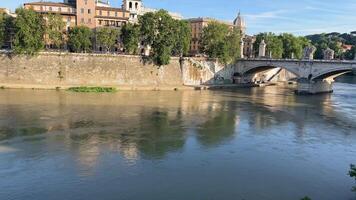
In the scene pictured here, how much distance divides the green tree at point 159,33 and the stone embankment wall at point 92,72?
199 centimetres

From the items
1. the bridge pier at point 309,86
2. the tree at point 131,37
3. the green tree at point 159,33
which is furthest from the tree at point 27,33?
the bridge pier at point 309,86

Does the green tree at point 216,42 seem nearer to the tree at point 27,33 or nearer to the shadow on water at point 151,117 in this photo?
the shadow on water at point 151,117

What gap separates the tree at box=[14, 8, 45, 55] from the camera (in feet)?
144

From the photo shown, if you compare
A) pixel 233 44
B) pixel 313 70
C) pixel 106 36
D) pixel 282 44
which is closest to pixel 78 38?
pixel 106 36

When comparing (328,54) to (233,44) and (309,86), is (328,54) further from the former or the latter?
(233,44)

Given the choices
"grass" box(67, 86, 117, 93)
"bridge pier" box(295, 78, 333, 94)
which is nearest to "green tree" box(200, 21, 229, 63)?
"bridge pier" box(295, 78, 333, 94)

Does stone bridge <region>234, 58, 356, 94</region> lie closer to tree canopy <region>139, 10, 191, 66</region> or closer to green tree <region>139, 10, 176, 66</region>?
tree canopy <region>139, 10, 191, 66</region>

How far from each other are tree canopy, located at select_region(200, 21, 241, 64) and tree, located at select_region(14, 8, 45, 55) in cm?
2436

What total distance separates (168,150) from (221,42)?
3976 centimetres

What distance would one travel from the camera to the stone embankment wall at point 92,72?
146ft

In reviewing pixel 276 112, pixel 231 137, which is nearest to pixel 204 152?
pixel 231 137

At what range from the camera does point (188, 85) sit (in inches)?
2116

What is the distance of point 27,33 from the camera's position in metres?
43.8

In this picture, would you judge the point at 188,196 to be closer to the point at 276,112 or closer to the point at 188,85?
the point at 276,112
